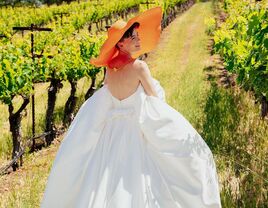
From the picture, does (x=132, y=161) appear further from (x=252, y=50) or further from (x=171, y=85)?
(x=171, y=85)

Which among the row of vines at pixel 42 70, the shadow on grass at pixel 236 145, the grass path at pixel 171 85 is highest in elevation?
the row of vines at pixel 42 70

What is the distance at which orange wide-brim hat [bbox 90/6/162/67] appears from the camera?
4094 millimetres

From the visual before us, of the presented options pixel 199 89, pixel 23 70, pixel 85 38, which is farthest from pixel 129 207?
pixel 199 89

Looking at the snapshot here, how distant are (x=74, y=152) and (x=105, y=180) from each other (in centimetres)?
48

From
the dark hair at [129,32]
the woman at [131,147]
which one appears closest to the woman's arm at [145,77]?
the woman at [131,147]

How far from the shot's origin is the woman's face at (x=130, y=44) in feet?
13.8

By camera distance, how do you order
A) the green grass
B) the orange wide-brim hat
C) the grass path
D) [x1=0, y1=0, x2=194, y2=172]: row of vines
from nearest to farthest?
the orange wide-brim hat < the green grass < the grass path < [x1=0, y1=0, x2=194, y2=172]: row of vines

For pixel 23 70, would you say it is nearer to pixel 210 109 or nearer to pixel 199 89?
pixel 210 109

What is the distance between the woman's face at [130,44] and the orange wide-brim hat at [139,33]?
6 centimetres

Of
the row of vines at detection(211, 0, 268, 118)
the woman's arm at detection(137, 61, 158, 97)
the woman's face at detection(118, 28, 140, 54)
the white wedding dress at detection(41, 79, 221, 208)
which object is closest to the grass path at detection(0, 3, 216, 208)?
the row of vines at detection(211, 0, 268, 118)

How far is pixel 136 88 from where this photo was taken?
422cm

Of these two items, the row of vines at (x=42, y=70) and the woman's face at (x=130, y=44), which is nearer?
the woman's face at (x=130, y=44)

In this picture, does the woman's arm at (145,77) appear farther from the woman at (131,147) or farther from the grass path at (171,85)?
the grass path at (171,85)

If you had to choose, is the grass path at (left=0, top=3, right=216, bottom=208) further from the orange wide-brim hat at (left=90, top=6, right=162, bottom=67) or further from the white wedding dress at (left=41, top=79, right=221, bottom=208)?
the orange wide-brim hat at (left=90, top=6, right=162, bottom=67)
